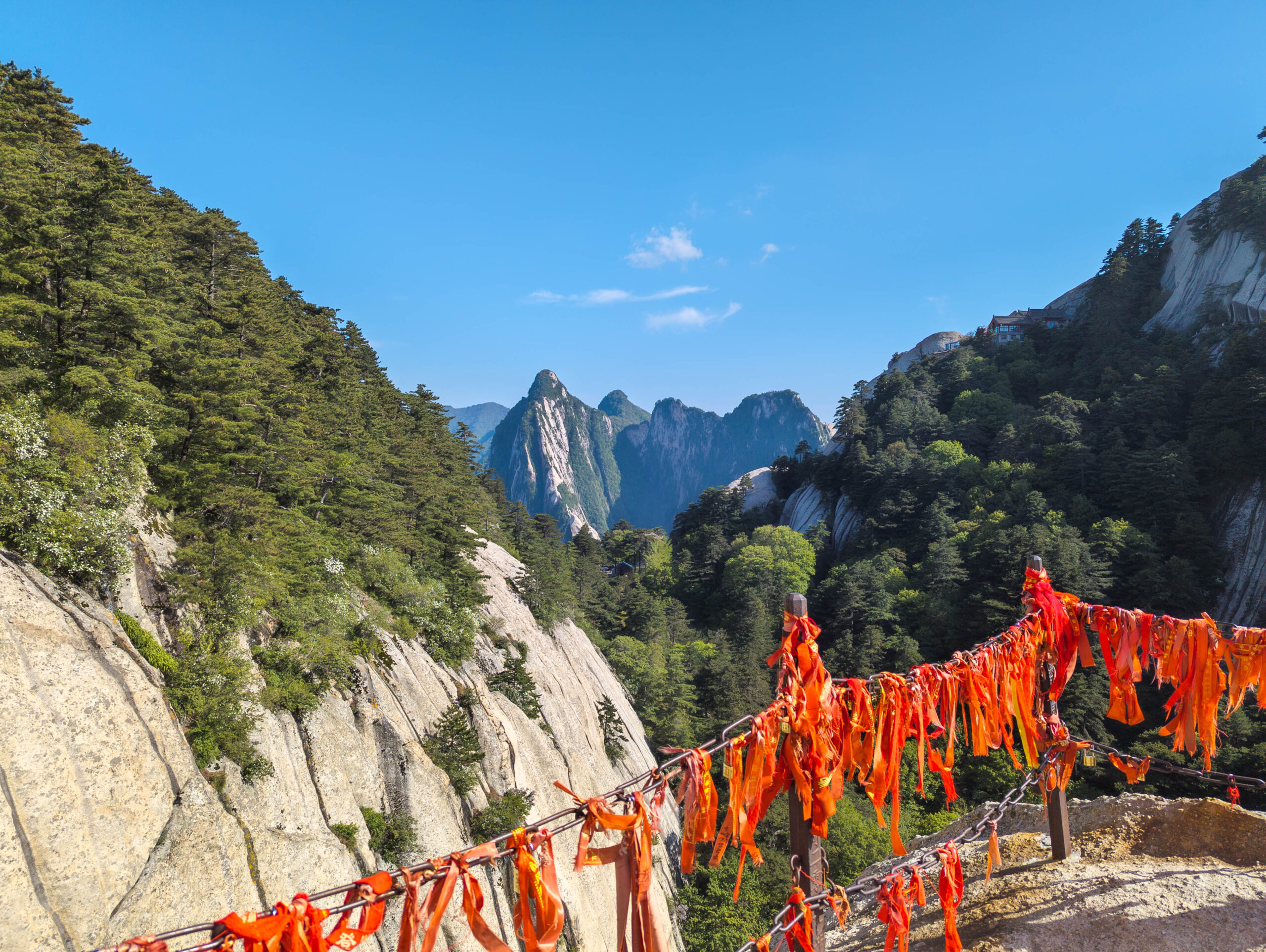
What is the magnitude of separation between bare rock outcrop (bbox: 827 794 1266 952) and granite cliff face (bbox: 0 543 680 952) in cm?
331

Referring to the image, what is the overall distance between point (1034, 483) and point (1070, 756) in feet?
149

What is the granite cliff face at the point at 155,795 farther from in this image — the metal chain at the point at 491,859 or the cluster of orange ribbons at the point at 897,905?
the cluster of orange ribbons at the point at 897,905

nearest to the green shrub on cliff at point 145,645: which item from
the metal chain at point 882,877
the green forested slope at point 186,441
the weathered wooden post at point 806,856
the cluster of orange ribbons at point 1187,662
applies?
the green forested slope at point 186,441

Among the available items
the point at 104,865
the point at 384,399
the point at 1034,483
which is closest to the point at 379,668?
the point at 104,865

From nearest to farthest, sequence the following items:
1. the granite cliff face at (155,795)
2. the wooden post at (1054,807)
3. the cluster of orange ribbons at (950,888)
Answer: the cluster of orange ribbons at (950,888)
the wooden post at (1054,807)
the granite cliff face at (155,795)

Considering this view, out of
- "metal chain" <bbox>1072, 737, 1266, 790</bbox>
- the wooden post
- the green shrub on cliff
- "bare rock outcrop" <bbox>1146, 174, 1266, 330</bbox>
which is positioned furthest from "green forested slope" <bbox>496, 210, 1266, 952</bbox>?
the green shrub on cliff

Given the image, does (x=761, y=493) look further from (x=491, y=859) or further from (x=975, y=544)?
(x=491, y=859)

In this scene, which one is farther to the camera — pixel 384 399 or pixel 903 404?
pixel 903 404

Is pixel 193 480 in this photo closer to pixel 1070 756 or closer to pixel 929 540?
pixel 1070 756

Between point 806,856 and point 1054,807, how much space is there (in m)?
4.66

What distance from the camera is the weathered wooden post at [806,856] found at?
3736mm

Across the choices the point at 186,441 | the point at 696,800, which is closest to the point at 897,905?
the point at 696,800

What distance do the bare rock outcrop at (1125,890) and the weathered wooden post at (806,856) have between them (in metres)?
2.93

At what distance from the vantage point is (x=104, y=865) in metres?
8.96
